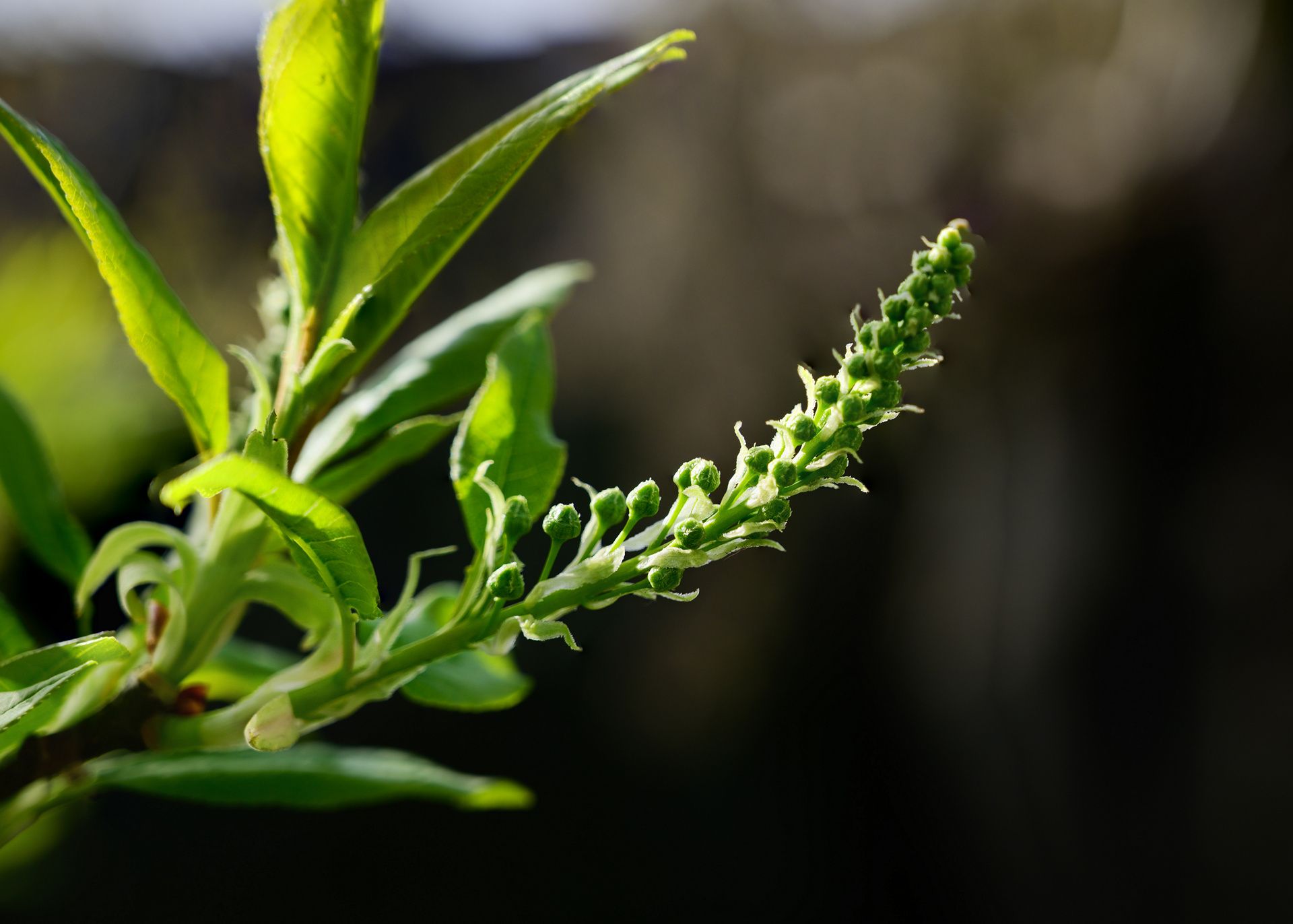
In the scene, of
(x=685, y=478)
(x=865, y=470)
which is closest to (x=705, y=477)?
Result: (x=685, y=478)

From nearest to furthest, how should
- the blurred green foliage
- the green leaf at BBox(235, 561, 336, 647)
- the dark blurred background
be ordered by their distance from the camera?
the green leaf at BBox(235, 561, 336, 647), the blurred green foliage, the dark blurred background

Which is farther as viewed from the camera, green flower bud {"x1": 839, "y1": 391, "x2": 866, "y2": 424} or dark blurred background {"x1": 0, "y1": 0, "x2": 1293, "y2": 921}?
dark blurred background {"x1": 0, "y1": 0, "x2": 1293, "y2": 921}

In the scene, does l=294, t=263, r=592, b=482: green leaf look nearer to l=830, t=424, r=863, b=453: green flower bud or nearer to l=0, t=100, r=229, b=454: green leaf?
l=0, t=100, r=229, b=454: green leaf

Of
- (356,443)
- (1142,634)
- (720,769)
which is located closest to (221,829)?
(720,769)

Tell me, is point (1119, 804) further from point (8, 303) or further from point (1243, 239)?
point (8, 303)

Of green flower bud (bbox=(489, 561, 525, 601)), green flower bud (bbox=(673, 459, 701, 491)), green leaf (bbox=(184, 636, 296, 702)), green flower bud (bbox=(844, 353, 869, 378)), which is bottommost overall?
green leaf (bbox=(184, 636, 296, 702))

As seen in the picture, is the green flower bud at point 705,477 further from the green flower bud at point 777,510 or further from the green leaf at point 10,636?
the green leaf at point 10,636

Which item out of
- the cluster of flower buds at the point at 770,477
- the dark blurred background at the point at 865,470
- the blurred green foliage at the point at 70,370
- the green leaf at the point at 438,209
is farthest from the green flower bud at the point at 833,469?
the dark blurred background at the point at 865,470

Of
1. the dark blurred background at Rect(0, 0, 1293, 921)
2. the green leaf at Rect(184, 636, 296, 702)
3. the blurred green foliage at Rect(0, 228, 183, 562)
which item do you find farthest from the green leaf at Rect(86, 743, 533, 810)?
the dark blurred background at Rect(0, 0, 1293, 921)
